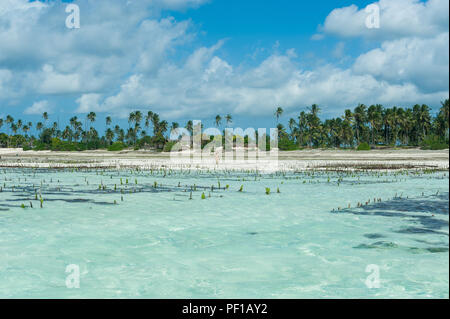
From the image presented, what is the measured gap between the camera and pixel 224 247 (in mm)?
12242

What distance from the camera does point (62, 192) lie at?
83.7 ft

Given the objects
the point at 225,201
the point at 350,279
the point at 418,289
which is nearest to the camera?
the point at 418,289

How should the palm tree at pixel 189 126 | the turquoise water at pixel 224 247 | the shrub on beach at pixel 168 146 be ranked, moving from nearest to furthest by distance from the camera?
the turquoise water at pixel 224 247, the shrub on beach at pixel 168 146, the palm tree at pixel 189 126

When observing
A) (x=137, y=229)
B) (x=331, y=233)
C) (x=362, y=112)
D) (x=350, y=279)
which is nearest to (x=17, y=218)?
(x=137, y=229)

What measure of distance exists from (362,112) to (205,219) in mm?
114845

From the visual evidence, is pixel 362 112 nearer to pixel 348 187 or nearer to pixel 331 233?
pixel 348 187

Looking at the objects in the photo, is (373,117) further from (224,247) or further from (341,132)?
(224,247)

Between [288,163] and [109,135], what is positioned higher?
[109,135]

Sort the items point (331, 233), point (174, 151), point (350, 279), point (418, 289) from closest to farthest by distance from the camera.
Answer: point (418, 289), point (350, 279), point (331, 233), point (174, 151)

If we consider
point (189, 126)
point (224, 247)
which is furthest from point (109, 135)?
point (224, 247)

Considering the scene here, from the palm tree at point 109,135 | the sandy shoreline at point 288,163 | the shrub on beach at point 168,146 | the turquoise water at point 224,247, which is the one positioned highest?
the palm tree at point 109,135

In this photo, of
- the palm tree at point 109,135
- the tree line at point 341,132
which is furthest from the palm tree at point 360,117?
the palm tree at point 109,135

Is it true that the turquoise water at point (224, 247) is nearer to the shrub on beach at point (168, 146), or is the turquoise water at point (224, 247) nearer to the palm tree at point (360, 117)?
the shrub on beach at point (168, 146)

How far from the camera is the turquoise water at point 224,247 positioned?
890 centimetres
